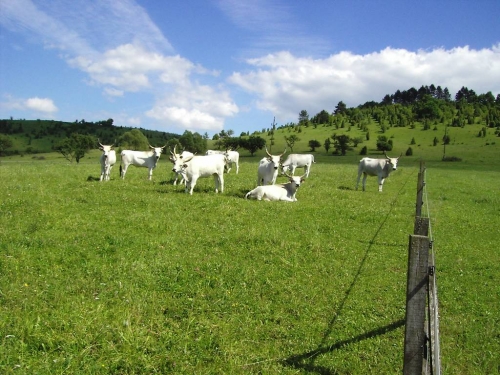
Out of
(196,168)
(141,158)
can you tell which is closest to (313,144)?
(141,158)

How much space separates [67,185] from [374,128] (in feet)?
395

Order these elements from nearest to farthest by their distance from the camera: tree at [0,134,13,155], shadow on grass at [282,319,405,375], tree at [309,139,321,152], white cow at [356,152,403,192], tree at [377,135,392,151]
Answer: shadow on grass at [282,319,405,375]
white cow at [356,152,403,192]
tree at [377,135,392,151]
tree at [309,139,321,152]
tree at [0,134,13,155]

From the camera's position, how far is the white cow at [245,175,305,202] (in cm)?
1759

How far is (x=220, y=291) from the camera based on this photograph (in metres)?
7.45

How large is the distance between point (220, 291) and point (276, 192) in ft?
35.2

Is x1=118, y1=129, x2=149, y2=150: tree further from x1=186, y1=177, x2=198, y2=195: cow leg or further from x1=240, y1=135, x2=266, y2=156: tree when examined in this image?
x1=186, y1=177, x2=198, y2=195: cow leg

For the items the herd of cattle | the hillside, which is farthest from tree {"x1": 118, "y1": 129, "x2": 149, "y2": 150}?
the herd of cattle

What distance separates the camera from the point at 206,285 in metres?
7.68

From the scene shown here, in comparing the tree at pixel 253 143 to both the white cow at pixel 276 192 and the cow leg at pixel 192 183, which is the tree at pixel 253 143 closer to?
the white cow at pixel 276 192

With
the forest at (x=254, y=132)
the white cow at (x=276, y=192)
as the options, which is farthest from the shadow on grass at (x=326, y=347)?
the forest at (x=254, y=132)

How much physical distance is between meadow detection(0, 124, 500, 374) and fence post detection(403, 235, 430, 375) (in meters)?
1.62

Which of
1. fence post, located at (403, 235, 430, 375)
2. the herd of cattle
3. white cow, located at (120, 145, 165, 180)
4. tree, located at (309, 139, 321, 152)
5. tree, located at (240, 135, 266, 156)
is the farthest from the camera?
tree, located at (309, 139, 321, 152)

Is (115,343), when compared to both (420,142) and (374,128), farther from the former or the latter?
(374,128)

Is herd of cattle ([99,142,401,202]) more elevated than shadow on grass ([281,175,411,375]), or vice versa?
herd of cattle ([99,142,401,202])
